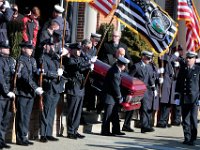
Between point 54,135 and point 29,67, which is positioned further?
point 54,135

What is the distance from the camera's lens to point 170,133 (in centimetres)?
1375

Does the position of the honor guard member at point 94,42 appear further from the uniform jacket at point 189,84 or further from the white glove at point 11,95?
the white glove at point 11,95

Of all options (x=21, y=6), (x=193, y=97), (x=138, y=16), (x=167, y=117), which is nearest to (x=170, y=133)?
(x=167, y=117)

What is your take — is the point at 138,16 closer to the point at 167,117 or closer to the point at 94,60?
the point at 94,60

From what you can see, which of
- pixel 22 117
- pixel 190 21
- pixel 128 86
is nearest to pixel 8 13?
pixel 22 117

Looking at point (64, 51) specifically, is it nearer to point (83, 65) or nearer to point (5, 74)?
point (83, 65)

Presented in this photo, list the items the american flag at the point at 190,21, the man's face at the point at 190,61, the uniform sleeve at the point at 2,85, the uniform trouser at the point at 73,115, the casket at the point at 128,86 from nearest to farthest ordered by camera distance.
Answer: the uniform sleeve at the point at 2,85 → the uniform trouser at the point at 73,115 → the man's face at the point at 190,61 → the casket at the point at 128,86 → the american flag at the point at 190,21

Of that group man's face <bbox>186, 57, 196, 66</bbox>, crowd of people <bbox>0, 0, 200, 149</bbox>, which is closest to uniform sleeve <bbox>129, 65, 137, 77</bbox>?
crowd of people <bbox>0, 0, 200, 149</bbox>

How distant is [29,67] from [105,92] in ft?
8.07

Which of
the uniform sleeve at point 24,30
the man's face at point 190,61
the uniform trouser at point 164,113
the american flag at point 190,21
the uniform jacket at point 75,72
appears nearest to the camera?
the uniform jacket at point 75,72

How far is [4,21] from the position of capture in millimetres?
11133

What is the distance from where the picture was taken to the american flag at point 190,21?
560 inches

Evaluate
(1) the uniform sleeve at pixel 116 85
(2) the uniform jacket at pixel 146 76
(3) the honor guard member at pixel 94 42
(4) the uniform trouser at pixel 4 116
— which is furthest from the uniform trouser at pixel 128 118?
(4) the uniform trouser at pixel 4 116

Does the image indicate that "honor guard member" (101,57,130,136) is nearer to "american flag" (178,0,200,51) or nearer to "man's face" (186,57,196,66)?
"man's face" (186,57,196,66)
